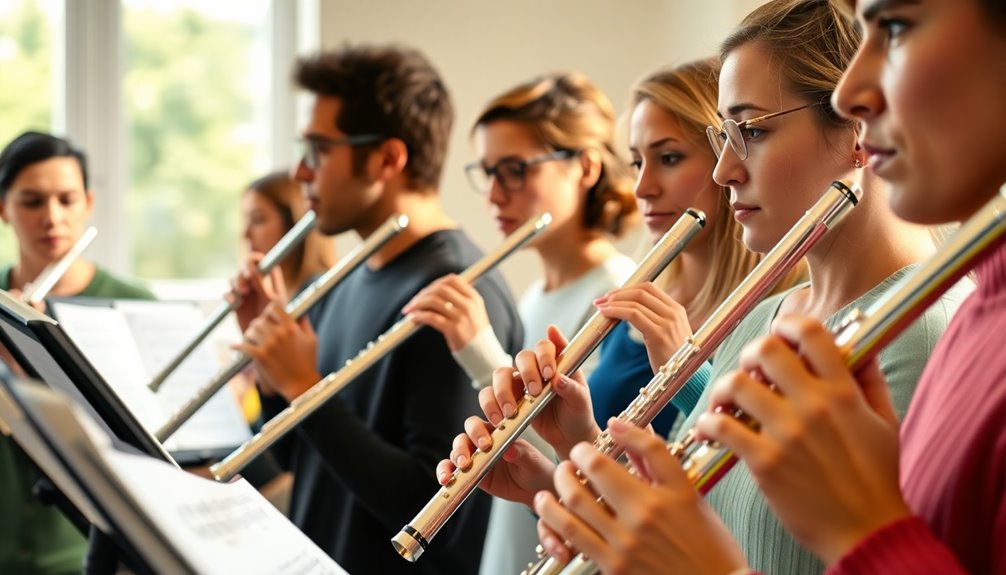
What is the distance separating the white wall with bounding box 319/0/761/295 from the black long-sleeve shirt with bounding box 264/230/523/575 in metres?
1.65

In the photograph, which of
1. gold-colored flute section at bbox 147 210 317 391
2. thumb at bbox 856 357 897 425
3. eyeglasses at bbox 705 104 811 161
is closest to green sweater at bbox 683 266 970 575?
eyeglasses at bbox 705 104 811 161

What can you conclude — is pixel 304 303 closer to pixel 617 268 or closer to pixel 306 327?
pixel 306 327

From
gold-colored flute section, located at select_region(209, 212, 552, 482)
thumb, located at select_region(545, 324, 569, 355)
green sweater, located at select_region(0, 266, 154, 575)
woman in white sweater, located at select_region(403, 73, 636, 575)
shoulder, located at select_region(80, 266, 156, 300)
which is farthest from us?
shoulder, located at select_region(80, 266, 156, 300)

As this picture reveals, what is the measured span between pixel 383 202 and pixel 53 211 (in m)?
0.99

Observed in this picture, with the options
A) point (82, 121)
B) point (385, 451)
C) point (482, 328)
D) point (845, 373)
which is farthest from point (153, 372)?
point (82, 121)

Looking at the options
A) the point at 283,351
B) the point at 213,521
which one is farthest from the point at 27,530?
the point at 213,521

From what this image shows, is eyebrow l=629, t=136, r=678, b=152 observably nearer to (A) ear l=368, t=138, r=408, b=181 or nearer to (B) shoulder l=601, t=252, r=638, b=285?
(B) shoulder l=601, t=252, r=638, b=285

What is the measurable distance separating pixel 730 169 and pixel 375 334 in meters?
1.05

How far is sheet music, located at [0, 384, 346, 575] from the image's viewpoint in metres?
0.57

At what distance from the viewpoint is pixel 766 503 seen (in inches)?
40.2

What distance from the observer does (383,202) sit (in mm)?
2361

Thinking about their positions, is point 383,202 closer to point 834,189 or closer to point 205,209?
point 834,189

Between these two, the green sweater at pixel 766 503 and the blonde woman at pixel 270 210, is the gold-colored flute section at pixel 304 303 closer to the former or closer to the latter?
the green sweater at pixel 766 503

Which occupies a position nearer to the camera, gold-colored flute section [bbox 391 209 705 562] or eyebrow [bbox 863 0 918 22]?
eyebrow [bbox 863 0 918 22]
